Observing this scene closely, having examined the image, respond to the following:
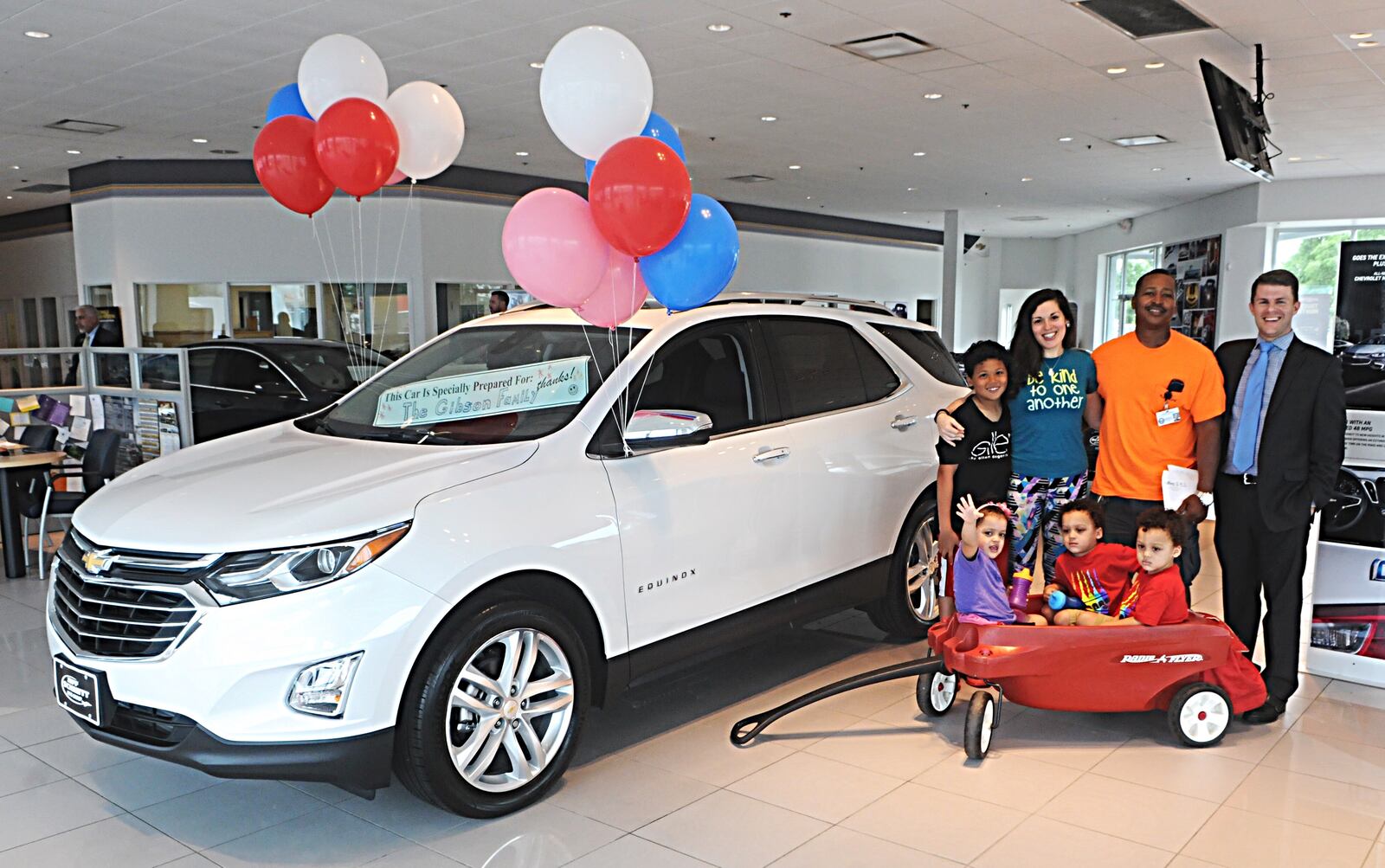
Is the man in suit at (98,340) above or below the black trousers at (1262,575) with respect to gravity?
above

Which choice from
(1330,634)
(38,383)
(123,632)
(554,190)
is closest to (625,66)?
(554,190)

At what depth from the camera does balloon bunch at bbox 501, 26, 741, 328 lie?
3.21 meters

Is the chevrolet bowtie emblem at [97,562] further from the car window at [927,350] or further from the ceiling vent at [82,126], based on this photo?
the ceiling vent at [82,126]

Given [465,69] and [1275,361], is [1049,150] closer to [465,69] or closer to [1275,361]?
[465,69]

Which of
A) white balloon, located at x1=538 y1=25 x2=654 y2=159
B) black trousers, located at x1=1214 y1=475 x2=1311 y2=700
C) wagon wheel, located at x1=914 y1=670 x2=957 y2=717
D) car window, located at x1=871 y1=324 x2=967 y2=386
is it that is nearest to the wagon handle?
wagon wheel, located at x1=914 y1=670 x2=957 y2=717

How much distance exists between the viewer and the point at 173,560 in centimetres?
274

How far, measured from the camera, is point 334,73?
506 cm

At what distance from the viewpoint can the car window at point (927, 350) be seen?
4.65 m

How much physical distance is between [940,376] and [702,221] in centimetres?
189

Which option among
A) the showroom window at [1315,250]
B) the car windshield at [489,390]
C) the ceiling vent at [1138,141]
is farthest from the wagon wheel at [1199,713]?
the showroom window at [1315,250]

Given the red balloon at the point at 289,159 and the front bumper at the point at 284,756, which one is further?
the red balloon at the point at 289,159

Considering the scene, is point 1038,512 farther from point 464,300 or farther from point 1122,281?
point 1122,281

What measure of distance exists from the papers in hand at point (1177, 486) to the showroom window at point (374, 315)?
10.6m

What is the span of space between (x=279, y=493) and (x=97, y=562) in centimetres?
54
